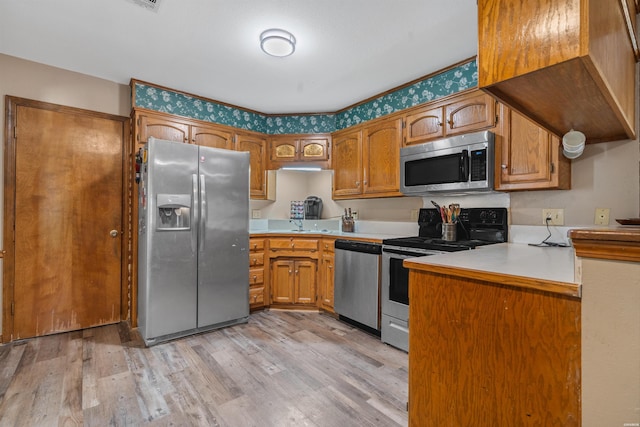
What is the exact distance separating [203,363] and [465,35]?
10.1ft

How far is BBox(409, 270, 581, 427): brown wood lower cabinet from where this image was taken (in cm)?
87

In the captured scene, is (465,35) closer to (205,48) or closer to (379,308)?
(205,48)

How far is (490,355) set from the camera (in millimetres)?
1021

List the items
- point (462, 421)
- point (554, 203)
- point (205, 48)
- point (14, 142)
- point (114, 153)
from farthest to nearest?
point (114, 153) < point (14, 142) < point (205, 48) < point (554, 203) < point (462, 421)

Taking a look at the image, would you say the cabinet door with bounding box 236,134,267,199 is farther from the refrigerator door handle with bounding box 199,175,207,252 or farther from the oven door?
the oven door

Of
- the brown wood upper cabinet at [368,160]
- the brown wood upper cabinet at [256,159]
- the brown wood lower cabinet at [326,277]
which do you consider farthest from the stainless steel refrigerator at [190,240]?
the brown wood upper cabinet at [368,160]

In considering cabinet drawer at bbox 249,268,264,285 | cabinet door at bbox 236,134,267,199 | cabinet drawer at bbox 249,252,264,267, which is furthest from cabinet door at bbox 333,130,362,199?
cabinet drawer at bbox 249,268,264,285

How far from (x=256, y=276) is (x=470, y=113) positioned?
2.62m

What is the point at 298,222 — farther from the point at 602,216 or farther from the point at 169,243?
the point at 602,216

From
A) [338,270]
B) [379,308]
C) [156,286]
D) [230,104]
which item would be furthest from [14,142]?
[379,308]

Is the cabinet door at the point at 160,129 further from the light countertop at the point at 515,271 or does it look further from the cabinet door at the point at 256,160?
the light countertop at the point at 515,271

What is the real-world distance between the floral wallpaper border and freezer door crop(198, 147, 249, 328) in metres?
0.81

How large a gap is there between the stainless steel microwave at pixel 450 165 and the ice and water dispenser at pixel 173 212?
201 centimetres

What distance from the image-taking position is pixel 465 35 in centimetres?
215
